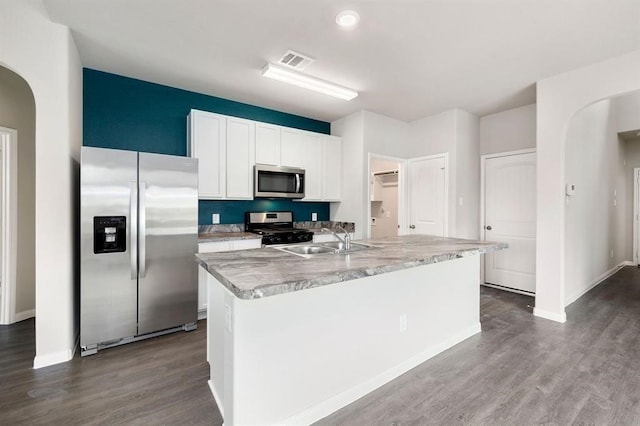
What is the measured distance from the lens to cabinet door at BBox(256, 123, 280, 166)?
405 centimetres

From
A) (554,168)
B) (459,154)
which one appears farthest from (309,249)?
(459,154)

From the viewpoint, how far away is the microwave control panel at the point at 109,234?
8.63 feet

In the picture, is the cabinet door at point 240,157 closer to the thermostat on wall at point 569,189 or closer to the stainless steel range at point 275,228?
the stainless steel range at point 275,228

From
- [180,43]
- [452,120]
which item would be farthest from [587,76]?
[180,43]

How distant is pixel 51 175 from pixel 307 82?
8.41ft

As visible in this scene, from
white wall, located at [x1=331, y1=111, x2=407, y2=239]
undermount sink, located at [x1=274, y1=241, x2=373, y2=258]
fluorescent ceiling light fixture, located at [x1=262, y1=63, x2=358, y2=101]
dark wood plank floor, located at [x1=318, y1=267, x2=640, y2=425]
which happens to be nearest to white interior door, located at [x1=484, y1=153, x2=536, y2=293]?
dark wood plank floor, located at [x1=318, y1=267, x2=640, y2=425]

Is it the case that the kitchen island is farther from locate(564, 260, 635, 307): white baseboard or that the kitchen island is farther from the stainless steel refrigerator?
locate(564, 260, 635, 307): white baseboard

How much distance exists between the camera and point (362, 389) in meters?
2.04

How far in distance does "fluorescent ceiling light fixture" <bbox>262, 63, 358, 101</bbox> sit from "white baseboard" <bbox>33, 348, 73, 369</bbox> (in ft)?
10.3

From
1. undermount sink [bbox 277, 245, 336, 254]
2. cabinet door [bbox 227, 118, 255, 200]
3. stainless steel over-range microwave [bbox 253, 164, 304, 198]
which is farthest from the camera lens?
stainless steel over-range microwave [bbox 253, 164, 304, 198]

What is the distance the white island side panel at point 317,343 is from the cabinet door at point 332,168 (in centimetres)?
250

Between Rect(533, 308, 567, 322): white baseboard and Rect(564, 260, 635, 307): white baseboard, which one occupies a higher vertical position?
Rect(564, 260, 635, 307): white baseboard

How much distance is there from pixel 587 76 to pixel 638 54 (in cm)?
37

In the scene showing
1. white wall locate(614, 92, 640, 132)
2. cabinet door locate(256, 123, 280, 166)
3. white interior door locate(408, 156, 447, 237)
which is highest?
white wall locate(614, 92, 640, 132)
